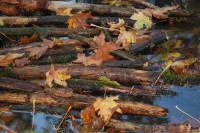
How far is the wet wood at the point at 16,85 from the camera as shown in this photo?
2.82 metres

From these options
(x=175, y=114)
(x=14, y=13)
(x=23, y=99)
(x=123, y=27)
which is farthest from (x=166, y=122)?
(x=14, y=13)

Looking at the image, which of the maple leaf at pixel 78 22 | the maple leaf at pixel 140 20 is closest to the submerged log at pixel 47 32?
the maple leaf at pixel 78 22

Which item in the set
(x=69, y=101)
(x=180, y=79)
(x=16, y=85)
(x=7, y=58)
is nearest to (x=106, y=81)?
(x=69, y=101)

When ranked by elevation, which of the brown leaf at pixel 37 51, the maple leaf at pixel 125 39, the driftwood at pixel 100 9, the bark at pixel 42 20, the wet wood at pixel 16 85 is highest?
the driftwood at pixel 100 9

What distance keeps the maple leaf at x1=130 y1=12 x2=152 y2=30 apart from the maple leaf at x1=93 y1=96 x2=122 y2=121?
2.68m

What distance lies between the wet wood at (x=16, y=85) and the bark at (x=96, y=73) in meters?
0.36

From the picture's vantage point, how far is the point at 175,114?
2.84m

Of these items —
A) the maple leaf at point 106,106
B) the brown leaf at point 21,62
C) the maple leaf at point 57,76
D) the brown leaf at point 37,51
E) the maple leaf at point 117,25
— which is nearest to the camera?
the maple leaf at point 106,106

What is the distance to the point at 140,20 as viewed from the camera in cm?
498

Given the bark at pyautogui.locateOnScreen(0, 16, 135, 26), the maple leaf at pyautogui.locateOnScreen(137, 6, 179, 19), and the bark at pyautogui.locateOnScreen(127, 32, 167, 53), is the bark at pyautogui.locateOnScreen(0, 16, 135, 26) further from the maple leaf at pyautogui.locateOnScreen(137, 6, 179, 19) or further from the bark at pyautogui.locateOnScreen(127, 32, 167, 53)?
the bark at pyautogui.locateOnScreen(127, 32, 167, 53)

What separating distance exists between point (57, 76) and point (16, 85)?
1.98 feet

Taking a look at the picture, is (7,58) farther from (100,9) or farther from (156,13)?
(156,13)

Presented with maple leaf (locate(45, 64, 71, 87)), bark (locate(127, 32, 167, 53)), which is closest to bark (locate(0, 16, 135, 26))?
bark (locate(127, 32, 167, 53))

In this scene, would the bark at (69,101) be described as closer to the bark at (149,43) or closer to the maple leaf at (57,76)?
the maple leaf at (57,76)
